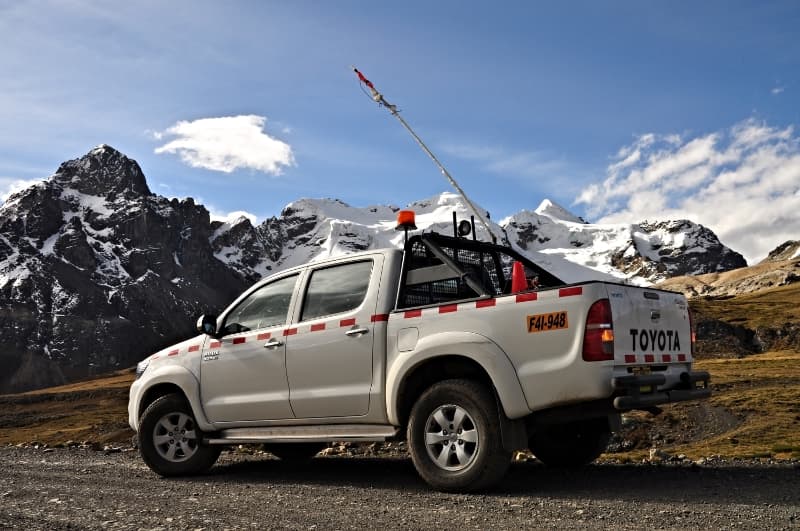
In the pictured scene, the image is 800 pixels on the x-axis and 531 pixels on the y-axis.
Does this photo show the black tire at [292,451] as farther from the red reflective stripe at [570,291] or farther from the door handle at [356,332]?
the red reflective stripe at [570,291]

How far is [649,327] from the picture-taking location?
628cm

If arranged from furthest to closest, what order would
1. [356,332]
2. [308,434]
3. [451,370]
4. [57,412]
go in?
[57,412] < [308,434] < [356,332] < [451,370]

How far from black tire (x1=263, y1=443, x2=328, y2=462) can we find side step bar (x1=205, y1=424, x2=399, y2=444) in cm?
130

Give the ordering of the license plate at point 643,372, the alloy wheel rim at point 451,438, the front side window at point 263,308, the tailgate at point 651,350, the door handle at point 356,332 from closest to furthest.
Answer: the tailgate at point 651,350 < the license plate at point 643,372 < the alloy wheel rim at point 451,438 < the door handle at point 356,332 < the front side window at point 263,308

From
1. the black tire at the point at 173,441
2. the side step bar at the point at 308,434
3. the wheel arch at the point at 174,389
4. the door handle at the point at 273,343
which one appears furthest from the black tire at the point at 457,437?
the black tire at the point at 173,441

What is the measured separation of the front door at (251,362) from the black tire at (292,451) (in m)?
1.42

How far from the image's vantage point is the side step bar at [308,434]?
686 cm

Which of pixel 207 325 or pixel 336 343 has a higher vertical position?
pixel 207 325

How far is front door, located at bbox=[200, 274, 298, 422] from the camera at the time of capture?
25.0 ft

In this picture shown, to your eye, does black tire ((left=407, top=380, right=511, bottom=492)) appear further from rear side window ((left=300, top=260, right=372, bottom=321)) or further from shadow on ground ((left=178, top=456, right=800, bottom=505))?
rear side window ((left=300, top=260, right=372, bottom=321))

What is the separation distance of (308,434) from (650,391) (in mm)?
3265

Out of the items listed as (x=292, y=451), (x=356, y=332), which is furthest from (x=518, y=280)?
(x=292, y=451)

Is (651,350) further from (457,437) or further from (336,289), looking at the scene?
(336,289)

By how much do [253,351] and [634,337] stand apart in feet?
12.9
